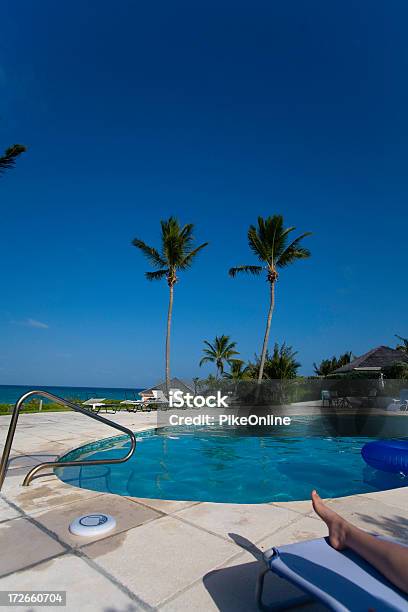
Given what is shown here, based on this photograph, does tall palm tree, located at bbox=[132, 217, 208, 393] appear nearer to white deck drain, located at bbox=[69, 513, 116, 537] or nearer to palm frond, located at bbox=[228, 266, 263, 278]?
palm frond, located at bbox=[228, 266, 263, 278]

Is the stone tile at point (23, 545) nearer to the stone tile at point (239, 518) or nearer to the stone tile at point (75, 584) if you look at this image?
the stone tile at point (75, 584)

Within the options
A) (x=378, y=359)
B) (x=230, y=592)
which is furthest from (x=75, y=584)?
(x=378, y=359)

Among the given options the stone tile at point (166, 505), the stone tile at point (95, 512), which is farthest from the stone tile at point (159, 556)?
the stone tile at point (166, 505)

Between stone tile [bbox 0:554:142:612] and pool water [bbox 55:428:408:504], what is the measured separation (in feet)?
10.4

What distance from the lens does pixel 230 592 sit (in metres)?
2.07

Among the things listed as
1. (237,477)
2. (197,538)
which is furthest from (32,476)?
(237,477)

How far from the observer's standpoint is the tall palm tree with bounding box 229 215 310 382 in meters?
18.7

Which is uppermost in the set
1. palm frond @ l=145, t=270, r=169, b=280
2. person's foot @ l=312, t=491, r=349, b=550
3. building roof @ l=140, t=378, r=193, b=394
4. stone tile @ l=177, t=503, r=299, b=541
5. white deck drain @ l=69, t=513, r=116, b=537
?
palm frond @ l=145, t=270, r=169, b=280

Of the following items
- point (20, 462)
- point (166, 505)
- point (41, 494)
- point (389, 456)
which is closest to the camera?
point (166, 505)

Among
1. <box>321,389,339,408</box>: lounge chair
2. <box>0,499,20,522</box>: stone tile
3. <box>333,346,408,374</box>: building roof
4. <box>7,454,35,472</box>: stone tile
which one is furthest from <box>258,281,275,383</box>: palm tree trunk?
<box>0,499,20,522</box>: stone tile

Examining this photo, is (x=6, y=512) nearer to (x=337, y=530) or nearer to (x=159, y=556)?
(x=159, y=556)

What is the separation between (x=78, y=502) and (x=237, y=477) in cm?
396

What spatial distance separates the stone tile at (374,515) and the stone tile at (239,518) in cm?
61

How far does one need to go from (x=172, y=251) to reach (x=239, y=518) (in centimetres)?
1661
